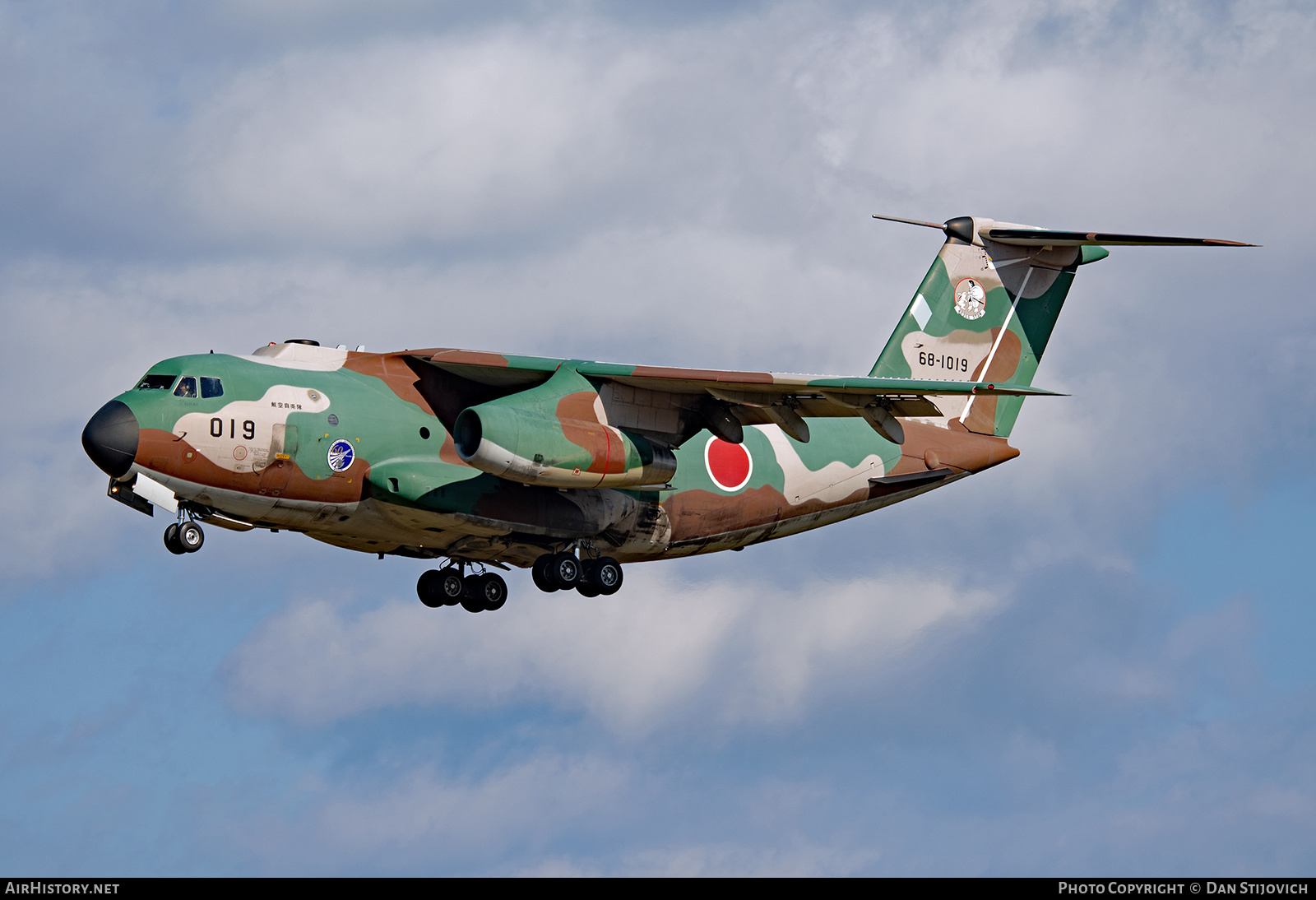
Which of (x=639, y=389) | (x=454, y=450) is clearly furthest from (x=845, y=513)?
(x=454, y=450)

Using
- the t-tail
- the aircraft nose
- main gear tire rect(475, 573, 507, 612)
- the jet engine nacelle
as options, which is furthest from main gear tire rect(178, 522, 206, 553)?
the t-tail

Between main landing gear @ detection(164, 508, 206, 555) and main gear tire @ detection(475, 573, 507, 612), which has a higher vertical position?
main gear tire @ detection(475, 573, 507, 612)

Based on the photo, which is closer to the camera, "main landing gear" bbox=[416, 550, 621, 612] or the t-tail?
"main landing gear" bbox=[416, 550, 621, 612]

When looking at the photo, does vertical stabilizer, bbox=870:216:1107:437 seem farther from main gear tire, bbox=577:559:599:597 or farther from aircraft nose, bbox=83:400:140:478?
aircraft nose, bbox=83:400:140:478

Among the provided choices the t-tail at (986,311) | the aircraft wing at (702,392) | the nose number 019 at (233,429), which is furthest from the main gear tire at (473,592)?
the t-tail at (986,311)

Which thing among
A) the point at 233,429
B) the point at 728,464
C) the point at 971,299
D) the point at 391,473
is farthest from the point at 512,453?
the point at 971,299

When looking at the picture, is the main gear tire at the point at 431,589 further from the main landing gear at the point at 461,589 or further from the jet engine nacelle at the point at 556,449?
the jet engine nacelle at the point at 556,449

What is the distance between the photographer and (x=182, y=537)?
21438mm

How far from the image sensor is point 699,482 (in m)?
24.6

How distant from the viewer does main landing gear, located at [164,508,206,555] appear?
21.4m

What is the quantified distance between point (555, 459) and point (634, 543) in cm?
296

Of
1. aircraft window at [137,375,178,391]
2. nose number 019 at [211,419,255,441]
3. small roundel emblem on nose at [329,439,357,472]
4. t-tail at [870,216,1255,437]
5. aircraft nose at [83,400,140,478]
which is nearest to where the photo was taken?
aircraft nose at [83,400,140,478]

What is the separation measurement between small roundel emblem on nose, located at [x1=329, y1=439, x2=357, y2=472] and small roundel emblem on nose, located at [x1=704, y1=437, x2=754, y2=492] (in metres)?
5.34
